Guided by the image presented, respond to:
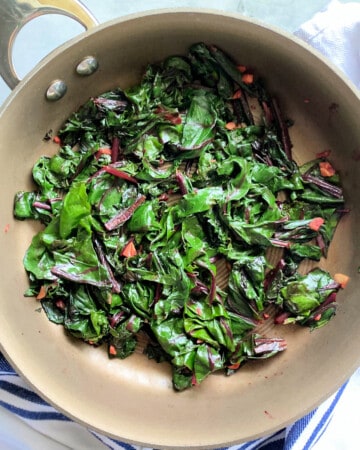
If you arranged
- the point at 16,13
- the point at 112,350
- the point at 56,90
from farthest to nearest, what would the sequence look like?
1. the point at 112,350
2. the point at 56,90
3. the point at 16,13

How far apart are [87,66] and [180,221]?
20.3 inches

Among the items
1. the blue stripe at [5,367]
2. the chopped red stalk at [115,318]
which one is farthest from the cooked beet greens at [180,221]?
the blue stripe at [5,367]

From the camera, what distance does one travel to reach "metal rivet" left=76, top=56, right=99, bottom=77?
1.60m

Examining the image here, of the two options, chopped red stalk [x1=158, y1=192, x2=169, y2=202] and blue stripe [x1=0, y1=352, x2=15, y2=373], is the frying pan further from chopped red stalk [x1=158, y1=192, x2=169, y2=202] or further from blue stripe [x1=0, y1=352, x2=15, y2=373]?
chopped red stalk [x1=158, y1=192, x2=169, y2=202]

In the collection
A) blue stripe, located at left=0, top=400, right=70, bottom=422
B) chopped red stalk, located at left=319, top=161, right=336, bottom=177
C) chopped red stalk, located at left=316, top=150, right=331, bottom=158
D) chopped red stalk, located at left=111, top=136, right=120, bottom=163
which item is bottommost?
blue stripe, located at left=0, top=400, right=70, bottom=422

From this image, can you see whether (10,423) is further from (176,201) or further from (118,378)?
(176,201)

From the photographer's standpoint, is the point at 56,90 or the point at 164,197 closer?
the point at 56,90

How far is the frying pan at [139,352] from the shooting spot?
1.52 m

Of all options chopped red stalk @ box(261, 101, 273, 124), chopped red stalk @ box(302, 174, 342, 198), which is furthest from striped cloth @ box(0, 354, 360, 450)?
chopped red stalk @ box(261, 101, 273, 124)

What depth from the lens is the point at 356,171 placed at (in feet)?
5.55

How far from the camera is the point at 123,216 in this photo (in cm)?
167

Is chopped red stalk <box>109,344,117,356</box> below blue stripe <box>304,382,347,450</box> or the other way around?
the other way around

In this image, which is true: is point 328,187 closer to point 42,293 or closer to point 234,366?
point 234,366

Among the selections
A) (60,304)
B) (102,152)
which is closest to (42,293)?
(60,304)
